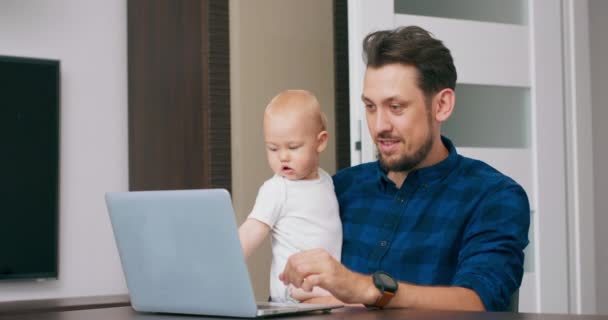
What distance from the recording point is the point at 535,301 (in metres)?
3.40

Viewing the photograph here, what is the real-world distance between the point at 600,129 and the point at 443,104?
249cm

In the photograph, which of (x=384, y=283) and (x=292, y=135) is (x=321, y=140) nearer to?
(x=292, y=135)

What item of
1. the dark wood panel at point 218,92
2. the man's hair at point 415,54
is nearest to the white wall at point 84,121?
the dark wood panel at point 218,92

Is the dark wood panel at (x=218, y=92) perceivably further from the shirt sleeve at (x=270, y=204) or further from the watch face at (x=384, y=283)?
the watch face at (x=384, y=283)

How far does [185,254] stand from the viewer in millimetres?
1423

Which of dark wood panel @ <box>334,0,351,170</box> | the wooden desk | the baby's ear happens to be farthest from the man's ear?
dark wood panel @ <box>334,0,351,170</box>

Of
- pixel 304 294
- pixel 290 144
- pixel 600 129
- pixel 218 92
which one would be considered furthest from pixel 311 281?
pixel 600 129

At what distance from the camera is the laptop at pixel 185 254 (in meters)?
1.36

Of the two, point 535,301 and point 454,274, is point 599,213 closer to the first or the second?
point 535,301

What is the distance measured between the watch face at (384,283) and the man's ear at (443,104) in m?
0.59

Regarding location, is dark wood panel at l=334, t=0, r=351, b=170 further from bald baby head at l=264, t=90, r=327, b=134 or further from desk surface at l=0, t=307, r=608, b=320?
desk surface at l=0, t=307, r=608, b=320

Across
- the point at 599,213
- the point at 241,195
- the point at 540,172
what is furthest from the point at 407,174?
the point at 599,213

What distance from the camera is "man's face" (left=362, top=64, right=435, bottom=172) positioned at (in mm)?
1945

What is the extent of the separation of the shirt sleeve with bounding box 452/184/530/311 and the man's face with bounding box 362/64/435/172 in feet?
0.63
